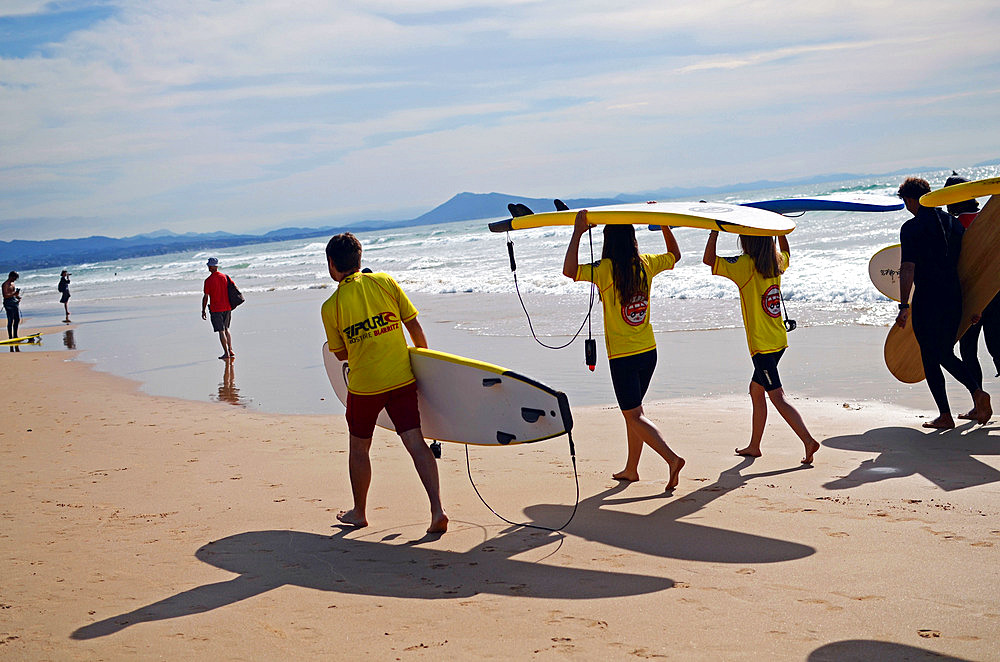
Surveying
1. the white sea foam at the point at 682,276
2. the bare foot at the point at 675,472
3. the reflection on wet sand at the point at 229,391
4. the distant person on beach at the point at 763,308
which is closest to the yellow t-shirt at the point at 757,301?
the distant person on beach at the point at 763,308

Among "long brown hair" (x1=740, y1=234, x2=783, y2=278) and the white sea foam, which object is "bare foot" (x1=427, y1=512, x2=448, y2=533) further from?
the white sea foam

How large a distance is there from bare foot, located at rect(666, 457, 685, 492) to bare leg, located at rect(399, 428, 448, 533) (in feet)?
4.45

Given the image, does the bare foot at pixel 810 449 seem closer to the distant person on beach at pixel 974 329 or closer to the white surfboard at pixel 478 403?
the distant person on beach at pixel 974 329

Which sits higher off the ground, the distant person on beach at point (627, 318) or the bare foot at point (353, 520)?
the distant person on beach at point (627, 318)

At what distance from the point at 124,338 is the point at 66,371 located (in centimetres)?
440

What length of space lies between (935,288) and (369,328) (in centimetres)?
398

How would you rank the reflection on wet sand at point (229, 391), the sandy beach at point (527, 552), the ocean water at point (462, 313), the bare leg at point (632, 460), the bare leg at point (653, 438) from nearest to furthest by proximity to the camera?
the sandy beach at point (527, 552)
the bare leg at point (653, 438)
the bare leg at point (632, 460)
the reflection on wet sand at point (229, 391)
the ocean water at point (462, 313)

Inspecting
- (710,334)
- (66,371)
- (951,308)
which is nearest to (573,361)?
(710,334)

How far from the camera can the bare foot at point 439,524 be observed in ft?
14.4

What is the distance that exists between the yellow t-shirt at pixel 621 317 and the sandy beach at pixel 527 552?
883mm

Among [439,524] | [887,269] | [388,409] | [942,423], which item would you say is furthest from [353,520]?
[887,269]

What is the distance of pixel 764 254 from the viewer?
5.21 metres

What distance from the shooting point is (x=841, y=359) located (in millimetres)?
8742

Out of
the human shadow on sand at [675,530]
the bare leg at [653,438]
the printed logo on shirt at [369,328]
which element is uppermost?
the printed logo on shirt at [369,328]
